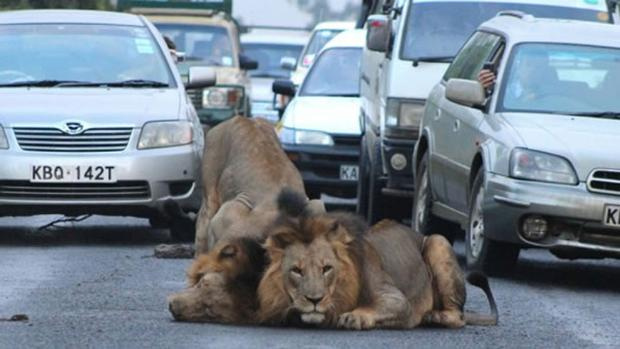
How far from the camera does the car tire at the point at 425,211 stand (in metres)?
15.5

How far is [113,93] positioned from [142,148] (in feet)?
2.50

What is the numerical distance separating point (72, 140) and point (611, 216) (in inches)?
164

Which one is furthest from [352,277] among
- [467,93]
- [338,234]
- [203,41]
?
[203,41]

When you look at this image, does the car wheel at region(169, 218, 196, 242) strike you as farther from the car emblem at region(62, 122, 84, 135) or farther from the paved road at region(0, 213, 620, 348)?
the car emblem at region(62, 122, 84, 135)

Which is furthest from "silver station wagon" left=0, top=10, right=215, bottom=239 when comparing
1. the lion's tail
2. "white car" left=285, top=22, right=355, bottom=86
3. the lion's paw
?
"white car" left=285, top=22, right=355, bottom=86

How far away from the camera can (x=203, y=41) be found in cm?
2970

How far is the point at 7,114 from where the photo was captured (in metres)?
15.0

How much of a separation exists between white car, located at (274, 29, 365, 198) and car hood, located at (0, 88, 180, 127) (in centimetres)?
361

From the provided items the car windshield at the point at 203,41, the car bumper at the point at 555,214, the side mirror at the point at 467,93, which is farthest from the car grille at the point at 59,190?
the car windshield at the point at 203,41

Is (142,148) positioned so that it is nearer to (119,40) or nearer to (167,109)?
(167,109)

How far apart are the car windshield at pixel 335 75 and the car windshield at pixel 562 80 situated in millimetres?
6569

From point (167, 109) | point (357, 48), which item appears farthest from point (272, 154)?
point (357, 48)

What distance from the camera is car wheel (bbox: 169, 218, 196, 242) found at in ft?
50.7

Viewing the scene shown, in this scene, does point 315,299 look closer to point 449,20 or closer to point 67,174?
point 67,174
